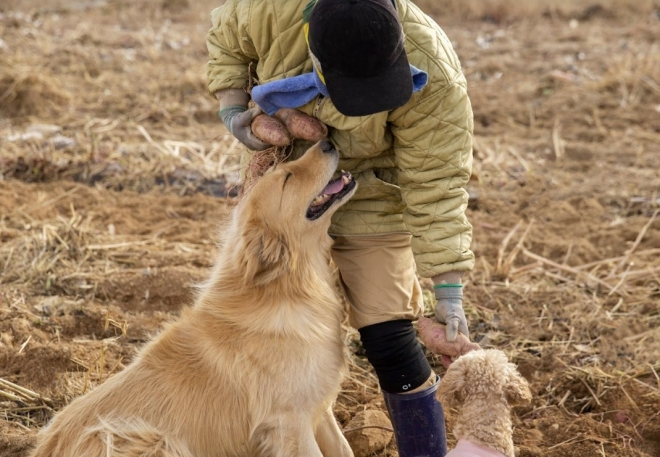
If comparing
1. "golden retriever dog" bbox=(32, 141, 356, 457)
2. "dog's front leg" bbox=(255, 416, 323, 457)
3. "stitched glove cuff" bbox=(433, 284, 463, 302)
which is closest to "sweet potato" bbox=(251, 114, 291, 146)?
"golden retriever dog" bbox=(32, 141, 356, 457)

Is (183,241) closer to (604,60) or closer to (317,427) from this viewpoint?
(317,427)

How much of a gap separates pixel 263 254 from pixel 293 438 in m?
0.79

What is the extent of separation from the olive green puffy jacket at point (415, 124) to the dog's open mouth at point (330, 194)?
0.38 feet

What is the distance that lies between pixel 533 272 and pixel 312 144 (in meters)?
2.66

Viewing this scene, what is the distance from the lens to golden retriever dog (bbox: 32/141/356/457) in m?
3.55

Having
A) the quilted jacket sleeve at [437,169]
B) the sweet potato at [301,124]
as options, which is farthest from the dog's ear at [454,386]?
the sweet potato at [301,124]

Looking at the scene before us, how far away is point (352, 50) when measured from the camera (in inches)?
122

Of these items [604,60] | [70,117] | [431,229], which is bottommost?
[604,60]

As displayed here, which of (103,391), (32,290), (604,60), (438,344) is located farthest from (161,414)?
(604,60)

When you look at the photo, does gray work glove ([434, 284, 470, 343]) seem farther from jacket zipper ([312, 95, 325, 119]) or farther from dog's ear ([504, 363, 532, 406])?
jacket zipper ([312, 95, 325, 119])

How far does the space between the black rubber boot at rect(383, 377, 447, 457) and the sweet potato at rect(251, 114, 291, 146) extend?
129 cm

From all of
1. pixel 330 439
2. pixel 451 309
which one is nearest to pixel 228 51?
pixel 451 309

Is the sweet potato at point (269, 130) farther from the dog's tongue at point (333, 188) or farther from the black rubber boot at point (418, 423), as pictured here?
the black rubber boot at point (418, 423)

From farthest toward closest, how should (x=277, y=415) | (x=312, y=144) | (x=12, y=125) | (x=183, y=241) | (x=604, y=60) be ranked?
(x=604, y=60), (x=12, y=125), (x=183, y=241), (x=312, y=144), (x=277, y=415)
